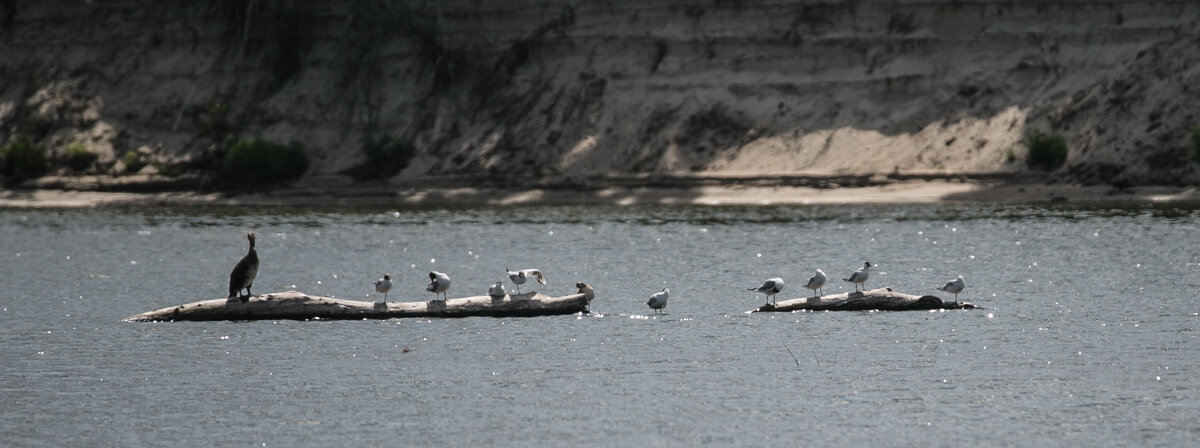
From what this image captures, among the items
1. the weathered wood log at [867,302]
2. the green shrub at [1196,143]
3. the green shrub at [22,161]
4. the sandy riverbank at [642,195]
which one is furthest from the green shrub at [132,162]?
the weathered wood log at [867,302]

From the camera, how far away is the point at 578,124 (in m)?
94.2

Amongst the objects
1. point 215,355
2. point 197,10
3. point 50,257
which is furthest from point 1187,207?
point 197,10

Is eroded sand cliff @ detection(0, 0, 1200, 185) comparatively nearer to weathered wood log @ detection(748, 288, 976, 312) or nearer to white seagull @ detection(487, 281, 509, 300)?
weathered wood log @ detection(748, 288, 976, 312)

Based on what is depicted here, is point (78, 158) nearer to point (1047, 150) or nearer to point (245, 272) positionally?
point (1047, 150)

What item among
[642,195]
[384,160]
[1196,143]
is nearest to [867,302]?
[1196,143]

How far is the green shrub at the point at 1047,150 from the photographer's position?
78.0m

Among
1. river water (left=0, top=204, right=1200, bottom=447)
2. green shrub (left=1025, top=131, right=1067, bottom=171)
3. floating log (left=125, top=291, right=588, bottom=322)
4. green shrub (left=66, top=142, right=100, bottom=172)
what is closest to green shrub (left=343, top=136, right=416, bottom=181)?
green shrub (left=66, top=142, right=100, bottom=172)

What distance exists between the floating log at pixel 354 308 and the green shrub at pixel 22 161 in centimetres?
6790

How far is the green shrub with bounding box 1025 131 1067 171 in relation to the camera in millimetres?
78000

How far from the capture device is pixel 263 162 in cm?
9644

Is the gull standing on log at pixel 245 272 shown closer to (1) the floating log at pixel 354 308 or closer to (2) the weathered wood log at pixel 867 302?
(1) the floating log at pixel 354 308

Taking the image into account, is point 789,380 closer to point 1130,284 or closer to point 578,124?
point 1130,284

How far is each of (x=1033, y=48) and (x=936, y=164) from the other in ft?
30.0

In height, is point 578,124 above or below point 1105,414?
above
